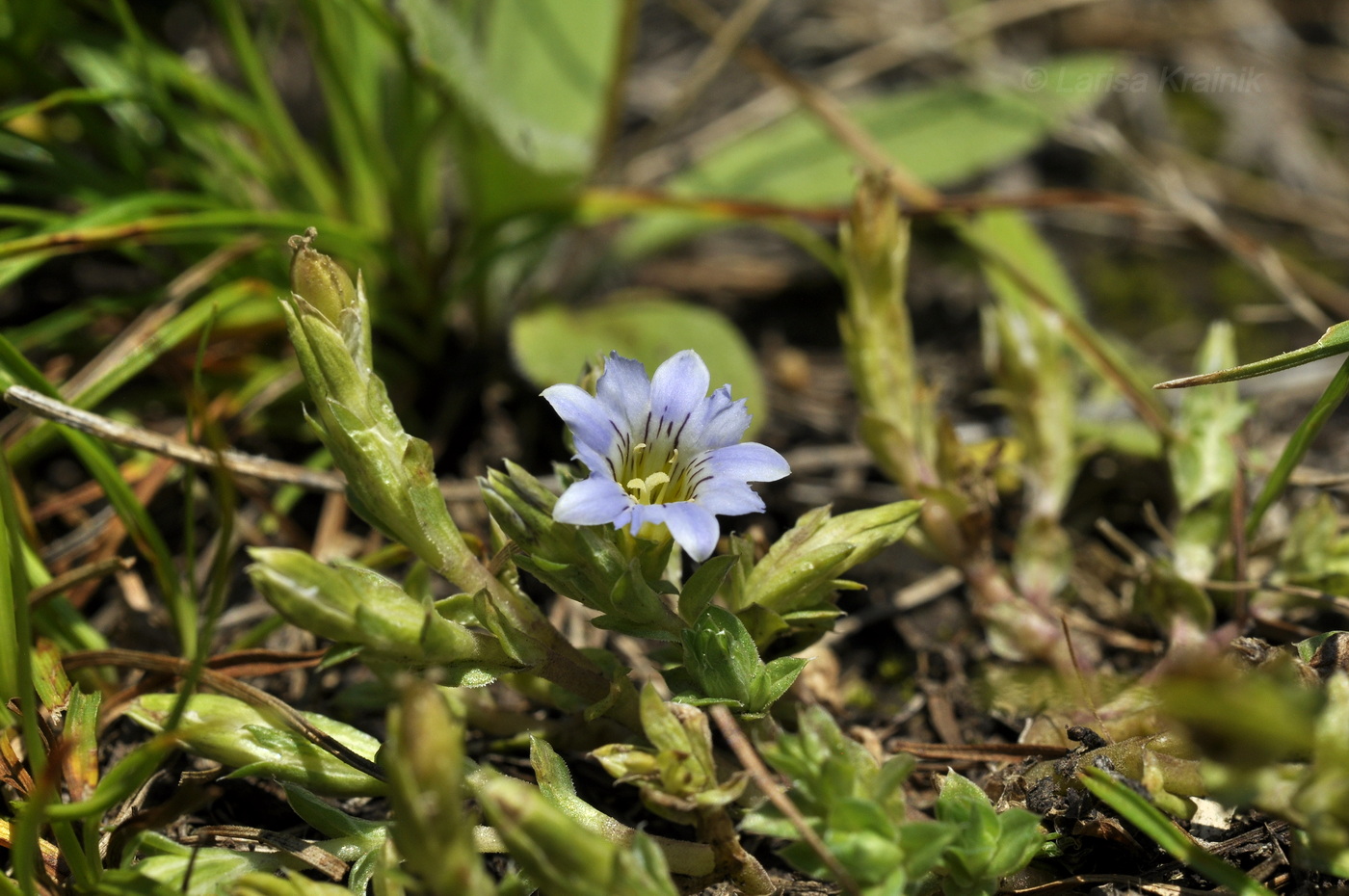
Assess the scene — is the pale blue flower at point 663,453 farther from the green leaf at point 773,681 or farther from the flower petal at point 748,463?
the green leaf at point 773,681

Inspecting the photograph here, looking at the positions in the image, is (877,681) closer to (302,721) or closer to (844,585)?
(844,585)

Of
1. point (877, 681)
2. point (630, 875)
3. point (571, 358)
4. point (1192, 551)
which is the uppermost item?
point (571, 358)

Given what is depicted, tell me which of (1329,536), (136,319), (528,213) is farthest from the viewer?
(528,213)

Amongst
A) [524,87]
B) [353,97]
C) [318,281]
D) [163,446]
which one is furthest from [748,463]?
[524,87]

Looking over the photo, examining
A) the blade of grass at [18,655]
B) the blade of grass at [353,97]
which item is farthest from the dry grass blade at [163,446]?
the blade of grass at [353,97]

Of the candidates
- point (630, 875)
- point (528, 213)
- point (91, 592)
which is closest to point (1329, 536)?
point (630, 875)

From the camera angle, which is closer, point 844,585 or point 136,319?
point 844,585

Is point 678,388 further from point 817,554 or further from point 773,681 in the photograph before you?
point 773,681
